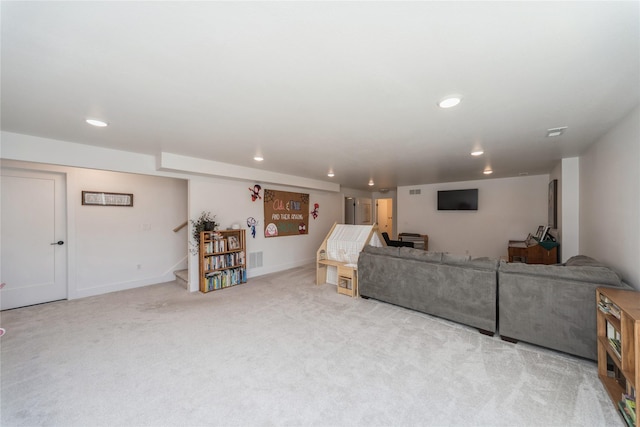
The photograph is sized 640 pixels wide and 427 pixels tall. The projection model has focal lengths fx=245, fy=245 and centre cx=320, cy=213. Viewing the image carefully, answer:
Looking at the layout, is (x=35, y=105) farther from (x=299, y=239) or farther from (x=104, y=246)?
(x=299, y=239)

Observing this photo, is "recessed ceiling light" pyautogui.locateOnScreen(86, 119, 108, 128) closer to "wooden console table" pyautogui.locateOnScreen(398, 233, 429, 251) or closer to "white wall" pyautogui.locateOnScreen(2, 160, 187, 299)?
"white wall" pyautogui.locateOnScreen(2, 160, 187, 299)

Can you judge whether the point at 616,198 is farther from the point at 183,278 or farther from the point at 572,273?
the point at 183,278

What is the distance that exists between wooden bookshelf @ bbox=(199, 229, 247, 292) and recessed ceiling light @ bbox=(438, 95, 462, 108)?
408 centimetres

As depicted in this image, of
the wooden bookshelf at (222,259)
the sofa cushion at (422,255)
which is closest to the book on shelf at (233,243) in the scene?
the wooden bookshelf at (222,259)

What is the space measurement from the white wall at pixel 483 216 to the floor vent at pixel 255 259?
4646mm

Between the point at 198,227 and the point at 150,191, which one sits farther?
the point at 150,191

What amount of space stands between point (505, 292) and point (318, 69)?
2.90m

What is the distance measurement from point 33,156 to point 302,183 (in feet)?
14.3

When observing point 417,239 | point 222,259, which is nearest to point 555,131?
point 417,239

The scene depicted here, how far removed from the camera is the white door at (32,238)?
3527mm

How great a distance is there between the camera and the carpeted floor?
1.69 meters

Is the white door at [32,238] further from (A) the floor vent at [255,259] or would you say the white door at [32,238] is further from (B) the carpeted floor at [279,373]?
(A) the floor vent at [255,259]

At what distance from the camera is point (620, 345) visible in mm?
1744

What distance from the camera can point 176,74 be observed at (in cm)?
165
